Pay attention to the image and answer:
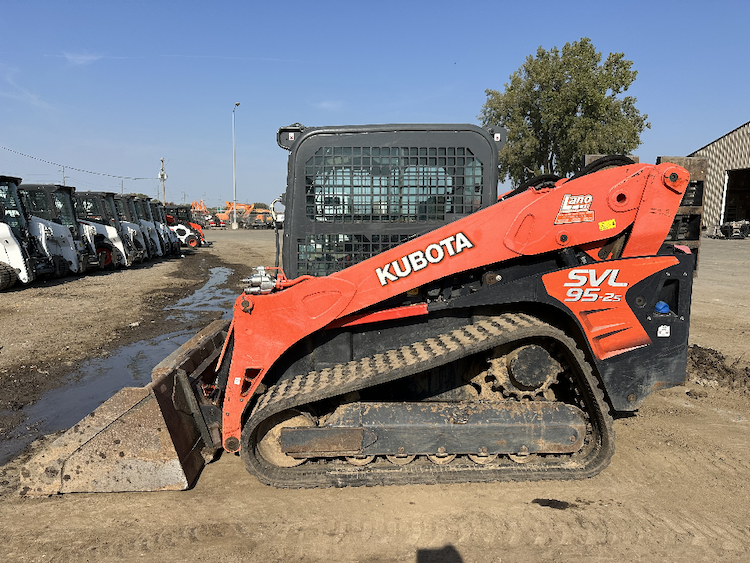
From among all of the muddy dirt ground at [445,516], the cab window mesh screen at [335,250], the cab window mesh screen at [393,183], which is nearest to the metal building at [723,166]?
the muddy dirt ground at [445,516]

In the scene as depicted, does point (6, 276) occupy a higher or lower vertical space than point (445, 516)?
higher

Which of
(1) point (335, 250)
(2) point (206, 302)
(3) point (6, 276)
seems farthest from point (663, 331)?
(3) point (6, 276)

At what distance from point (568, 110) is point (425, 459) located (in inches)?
911

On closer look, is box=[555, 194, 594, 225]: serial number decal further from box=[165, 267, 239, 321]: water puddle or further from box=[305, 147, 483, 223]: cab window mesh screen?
box=[165, 267, 239, 321]: water puddle

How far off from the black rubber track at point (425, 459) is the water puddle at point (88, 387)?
2.24 metres

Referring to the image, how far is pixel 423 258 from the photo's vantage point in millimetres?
3211

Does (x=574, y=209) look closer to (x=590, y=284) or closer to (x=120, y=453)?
(x=590, y=284)

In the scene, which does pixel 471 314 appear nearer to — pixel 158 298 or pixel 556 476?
pixel 556 476

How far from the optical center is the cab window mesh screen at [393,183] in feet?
12.2

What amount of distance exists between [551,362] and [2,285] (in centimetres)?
1162

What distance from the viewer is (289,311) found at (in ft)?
10.7

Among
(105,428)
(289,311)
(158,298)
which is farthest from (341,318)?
(158,298)

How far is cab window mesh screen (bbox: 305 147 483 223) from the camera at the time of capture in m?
3.71

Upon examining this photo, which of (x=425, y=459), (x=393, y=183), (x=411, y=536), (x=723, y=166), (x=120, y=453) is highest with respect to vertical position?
(x=723, y=166)
